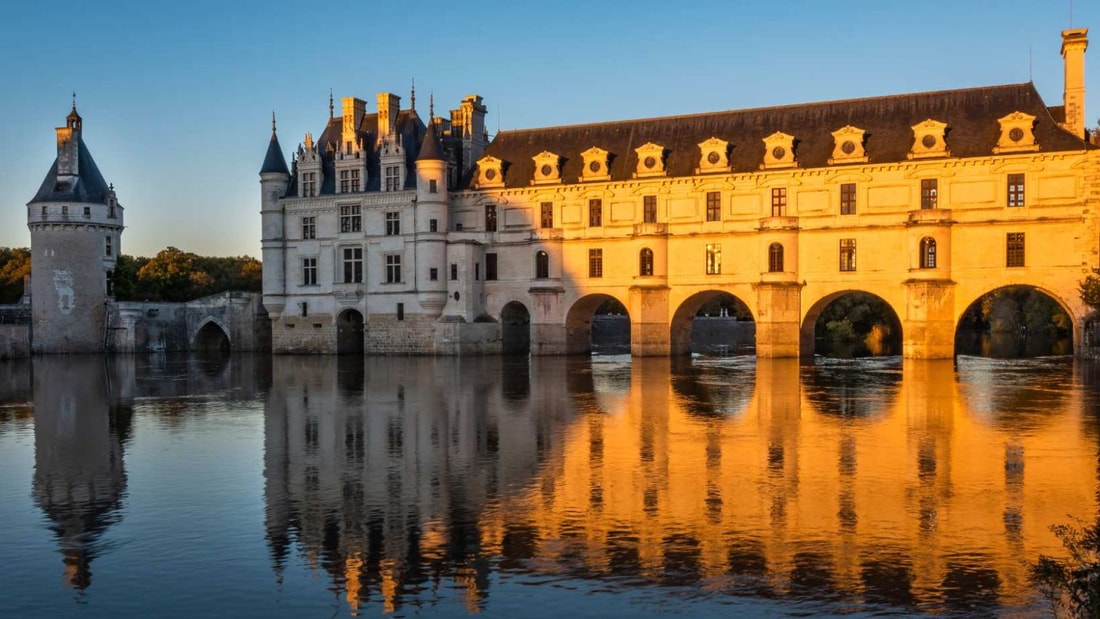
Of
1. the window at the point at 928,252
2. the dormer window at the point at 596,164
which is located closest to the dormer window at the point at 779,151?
the window at the point at 928,252

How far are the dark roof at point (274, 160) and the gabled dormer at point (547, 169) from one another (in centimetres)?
1636

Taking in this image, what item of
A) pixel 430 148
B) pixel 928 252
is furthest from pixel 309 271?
pixel 928 252

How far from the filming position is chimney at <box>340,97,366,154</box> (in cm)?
5781

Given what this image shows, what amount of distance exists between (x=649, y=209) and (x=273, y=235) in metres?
23.0

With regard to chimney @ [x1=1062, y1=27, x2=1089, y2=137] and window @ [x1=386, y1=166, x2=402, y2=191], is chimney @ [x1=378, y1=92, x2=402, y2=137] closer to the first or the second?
window @ [x1=386, y1=166, x2=402, y2=191]

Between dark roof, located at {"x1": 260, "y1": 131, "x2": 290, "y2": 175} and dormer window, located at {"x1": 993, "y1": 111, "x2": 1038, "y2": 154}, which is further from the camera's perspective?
dark roof, located at {"x1": 260, "y1": 131, "x2": 290, "y2": 175}

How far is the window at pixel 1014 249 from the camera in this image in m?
43.3

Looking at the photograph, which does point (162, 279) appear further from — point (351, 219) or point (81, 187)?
point (351, 219)

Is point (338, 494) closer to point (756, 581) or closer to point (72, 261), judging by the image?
point (756, 581)

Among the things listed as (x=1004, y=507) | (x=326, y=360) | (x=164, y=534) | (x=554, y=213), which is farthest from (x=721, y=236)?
(x=164, y=534)

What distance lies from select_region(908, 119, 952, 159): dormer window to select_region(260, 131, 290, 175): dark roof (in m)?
35.5

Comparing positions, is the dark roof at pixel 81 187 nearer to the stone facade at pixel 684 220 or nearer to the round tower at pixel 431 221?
the stone facade at pixel 684 220

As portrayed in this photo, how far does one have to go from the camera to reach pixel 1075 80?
43.2 metres

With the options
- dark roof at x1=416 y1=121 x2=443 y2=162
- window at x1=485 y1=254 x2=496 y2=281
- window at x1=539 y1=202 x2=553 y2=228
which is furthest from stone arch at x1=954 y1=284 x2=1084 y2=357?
dark roof at x1=416 y1=121 x2=443 y2=162
